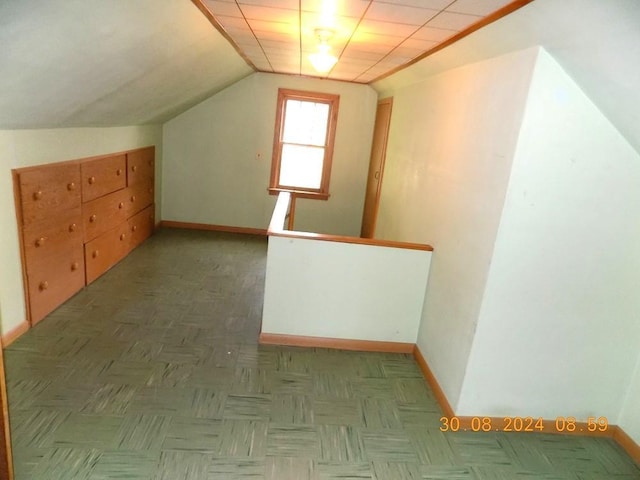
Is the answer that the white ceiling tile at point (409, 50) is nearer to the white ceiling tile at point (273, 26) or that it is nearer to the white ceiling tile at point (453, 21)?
the white ceiling tile at point (453, 21)

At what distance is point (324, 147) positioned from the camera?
610cm

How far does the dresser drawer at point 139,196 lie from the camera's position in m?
4.85

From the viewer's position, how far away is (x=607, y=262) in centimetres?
230

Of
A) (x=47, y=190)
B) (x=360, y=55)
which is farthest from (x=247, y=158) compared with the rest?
(x=47, y=190)

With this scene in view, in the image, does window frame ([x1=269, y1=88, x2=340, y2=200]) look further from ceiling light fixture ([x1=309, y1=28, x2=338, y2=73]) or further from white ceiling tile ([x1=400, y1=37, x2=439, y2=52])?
white ceiling tile ([x1=400, y1=37, x2=439, y2=52])

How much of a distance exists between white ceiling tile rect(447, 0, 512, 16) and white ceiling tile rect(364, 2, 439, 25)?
5.0 inches

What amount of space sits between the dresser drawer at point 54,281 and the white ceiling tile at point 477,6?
322cm

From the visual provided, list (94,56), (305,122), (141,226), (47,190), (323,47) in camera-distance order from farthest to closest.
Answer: (305,122) < (141,226) < (47,190) < (323,47) < (94,56)

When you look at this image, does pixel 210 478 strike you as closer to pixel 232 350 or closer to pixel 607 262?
pixel 232 350

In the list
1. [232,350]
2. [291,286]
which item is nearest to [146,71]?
[291,286]

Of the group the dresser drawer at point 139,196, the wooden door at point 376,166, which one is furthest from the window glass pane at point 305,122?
the dresser drawer at point 139,196

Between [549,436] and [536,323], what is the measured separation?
0.74 m

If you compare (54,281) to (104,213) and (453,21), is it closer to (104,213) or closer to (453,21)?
(104,213)

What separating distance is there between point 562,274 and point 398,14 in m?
1.66
